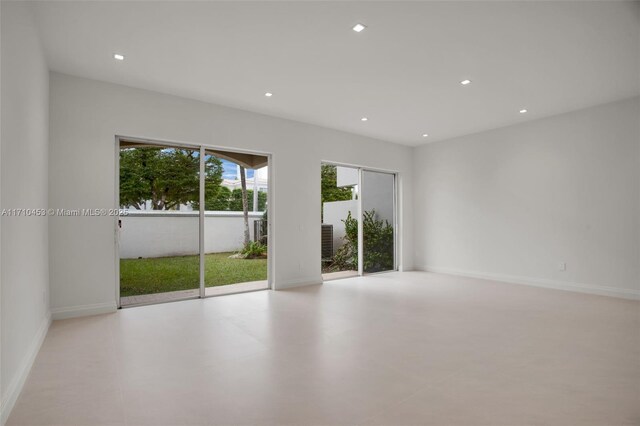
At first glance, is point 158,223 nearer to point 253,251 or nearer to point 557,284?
point 253,251

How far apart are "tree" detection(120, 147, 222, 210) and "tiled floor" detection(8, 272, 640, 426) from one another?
4.67 ft

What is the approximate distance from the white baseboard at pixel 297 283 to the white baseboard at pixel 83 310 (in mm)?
2227

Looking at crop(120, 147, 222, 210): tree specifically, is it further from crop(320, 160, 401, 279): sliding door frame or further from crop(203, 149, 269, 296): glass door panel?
crop(320, 160, 401, 279): sliding door frame

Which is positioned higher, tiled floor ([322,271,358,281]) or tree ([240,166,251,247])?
tree ([240,166,251,247])

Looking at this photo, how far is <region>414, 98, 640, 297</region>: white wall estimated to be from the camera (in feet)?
15.6

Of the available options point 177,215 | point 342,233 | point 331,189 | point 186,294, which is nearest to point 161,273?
point 186,294

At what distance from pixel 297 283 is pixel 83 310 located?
292cm

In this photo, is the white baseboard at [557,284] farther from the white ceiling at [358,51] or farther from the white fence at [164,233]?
the white fence at [164,233]

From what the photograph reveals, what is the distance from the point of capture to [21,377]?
7.41 ft

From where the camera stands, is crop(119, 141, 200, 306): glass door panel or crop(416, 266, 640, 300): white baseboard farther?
crop(416, 266, 640, 300): white baseboard

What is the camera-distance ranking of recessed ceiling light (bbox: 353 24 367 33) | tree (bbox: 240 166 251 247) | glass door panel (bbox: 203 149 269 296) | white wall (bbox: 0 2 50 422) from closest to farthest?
white wall (bbox: 0 2 50 422), recessed ceiling light (bbox: 353 24 367 33), glass door panel (bbox: 203 149 269 296), tree (bbox: 240 166 251 247)

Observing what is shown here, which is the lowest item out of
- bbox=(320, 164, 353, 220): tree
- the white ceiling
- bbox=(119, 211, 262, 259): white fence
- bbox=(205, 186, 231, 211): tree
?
bbox=(119, 211, 262, 259): white fence

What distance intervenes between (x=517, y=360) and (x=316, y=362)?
A: 1607 millimetres

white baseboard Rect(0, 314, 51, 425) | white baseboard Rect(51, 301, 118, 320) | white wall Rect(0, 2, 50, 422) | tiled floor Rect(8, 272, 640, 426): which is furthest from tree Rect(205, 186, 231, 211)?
white baseboard Rect(0, 314, 51, 425)
